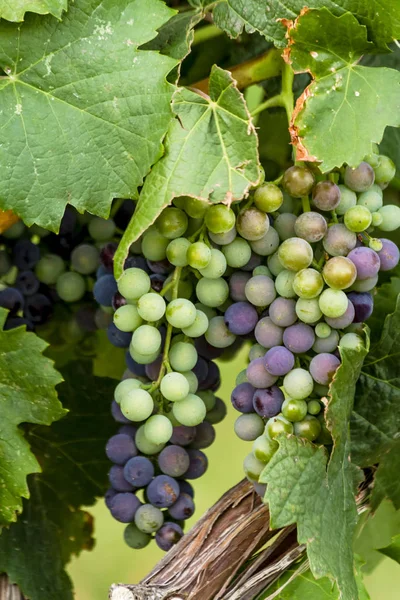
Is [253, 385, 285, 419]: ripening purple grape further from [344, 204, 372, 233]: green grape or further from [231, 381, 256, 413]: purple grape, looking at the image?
[344, 204, 372, 233]: green grape

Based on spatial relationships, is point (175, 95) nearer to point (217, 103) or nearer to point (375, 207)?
point (217, 103)

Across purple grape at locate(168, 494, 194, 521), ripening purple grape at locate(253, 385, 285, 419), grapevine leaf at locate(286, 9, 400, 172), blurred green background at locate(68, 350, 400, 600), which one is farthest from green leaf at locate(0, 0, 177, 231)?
blurred green background at locate(68, 350, 400, 600)

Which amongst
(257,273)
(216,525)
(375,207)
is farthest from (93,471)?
(375,207)

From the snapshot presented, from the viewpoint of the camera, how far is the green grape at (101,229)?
874 mm

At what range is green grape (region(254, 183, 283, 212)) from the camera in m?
0.70

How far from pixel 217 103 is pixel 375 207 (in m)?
0.18

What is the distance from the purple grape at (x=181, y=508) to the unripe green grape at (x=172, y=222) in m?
0.28

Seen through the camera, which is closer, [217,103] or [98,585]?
[217,103]

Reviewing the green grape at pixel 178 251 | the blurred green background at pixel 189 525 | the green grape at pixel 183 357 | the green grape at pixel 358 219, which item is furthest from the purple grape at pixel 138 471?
the blurred green background at pixel 189 525

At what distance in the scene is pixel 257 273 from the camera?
2.41 feet

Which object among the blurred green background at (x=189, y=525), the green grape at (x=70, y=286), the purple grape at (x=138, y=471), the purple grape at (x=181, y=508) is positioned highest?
the purple grape at (x=181, y=508)

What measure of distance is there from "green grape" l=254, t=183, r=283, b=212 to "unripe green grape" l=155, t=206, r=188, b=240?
7 cm

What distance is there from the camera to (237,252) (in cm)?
72

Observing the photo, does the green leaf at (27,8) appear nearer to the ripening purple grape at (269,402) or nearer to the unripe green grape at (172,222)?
the unripe green grape at (172,222)
